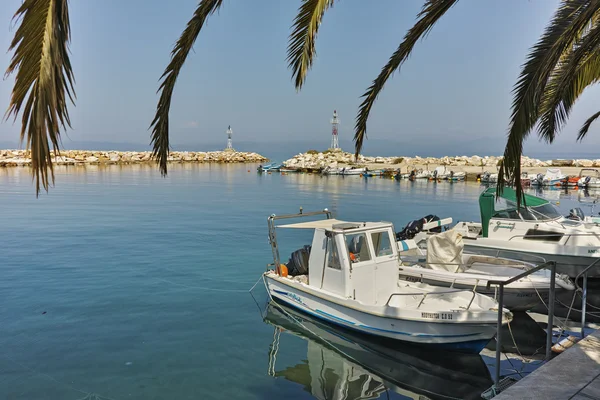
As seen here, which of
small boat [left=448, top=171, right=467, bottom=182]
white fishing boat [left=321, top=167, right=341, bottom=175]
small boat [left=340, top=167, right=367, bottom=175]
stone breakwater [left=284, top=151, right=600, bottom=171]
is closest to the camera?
small boat [left=448, top=171, right=467, bottom=182]

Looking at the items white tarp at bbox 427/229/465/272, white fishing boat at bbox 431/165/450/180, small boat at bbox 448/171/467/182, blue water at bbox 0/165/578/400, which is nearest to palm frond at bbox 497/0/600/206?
blue water at bbox 0/165/578/400

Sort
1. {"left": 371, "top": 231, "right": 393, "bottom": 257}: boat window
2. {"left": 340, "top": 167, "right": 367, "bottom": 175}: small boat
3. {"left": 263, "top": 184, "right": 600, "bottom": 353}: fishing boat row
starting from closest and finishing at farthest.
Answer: {"left": 263, "top": 184, "right": 600, "bottom": 353}: fishing boat row
{"left": 371, "top": 231, "right": 393, "bottom": 257}: boat window
{"left": 340, "top": 167, "right": 367, "bottom": 175}: small boat

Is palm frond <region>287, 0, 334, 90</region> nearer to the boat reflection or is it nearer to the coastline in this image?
the boat reflection

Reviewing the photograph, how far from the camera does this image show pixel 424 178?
2685 inches

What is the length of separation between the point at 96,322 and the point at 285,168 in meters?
77.9

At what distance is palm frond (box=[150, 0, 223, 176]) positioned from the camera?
5.26m

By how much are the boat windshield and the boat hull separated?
8533 mm

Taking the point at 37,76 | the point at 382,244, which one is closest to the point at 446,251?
the point at 382,244

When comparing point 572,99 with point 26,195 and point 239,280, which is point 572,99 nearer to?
point 239,280

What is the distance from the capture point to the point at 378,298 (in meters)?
11.0

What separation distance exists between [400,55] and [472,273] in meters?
7.94

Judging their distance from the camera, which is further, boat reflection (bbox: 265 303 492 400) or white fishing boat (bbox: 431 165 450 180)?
white fishing boat (bbox: 431 165 450 180)

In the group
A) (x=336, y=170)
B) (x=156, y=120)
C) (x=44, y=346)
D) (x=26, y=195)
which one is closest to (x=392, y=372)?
(x=156, y=120)

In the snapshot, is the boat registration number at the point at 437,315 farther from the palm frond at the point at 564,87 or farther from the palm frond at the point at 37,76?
the palm frond at the point at 37,76
